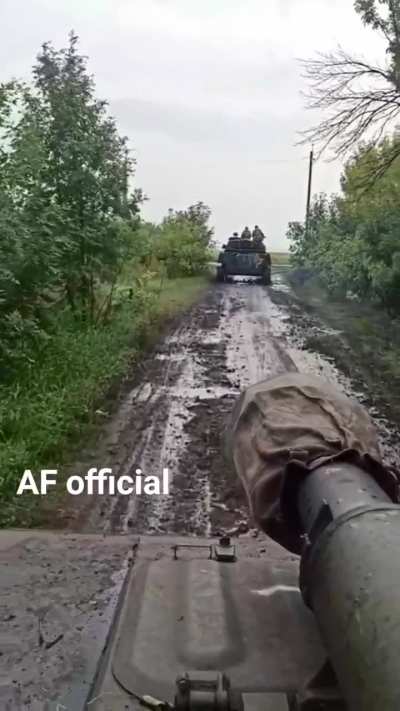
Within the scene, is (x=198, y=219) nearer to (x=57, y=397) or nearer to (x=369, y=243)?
(x=369, y=243)

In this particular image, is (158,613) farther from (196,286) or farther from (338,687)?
(196,286)

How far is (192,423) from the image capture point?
6.85 metres

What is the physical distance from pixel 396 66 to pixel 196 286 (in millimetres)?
8268

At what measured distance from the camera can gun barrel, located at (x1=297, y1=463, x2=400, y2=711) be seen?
1.35 meters

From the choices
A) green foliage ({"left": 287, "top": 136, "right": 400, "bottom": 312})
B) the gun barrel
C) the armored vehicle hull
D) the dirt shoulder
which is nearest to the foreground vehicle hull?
the gun barrel

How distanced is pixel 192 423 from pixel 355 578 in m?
5.31

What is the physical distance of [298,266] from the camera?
2762 centimetres

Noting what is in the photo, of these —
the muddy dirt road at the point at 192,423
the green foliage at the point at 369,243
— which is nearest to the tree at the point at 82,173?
A: the muddy dirt road at the point at 192,423

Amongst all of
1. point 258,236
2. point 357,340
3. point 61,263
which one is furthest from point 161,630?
point 258,236

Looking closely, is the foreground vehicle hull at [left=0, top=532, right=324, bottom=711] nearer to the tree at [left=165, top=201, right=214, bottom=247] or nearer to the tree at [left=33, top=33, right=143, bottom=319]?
the tree at [left=33, top=33, right=143, bottom=319]

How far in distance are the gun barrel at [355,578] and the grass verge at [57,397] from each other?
9.68 ft

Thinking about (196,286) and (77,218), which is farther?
(196,286)

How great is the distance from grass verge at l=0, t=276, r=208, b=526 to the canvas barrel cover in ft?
7.93

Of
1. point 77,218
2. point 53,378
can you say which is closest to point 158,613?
point 53,378
